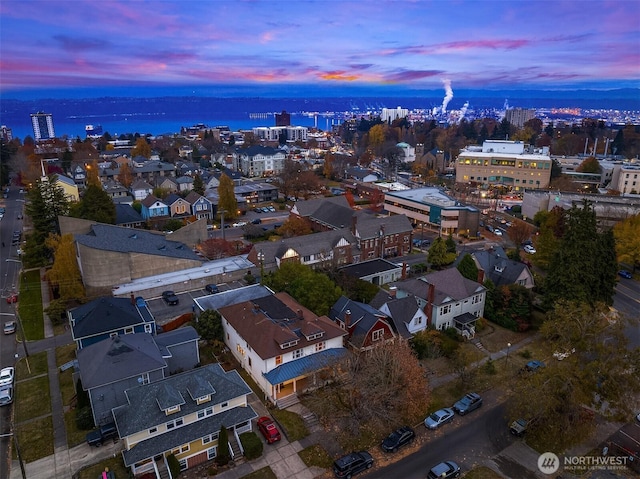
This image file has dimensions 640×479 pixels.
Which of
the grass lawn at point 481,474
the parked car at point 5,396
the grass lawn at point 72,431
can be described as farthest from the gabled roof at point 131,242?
the grass lawn at point 481,474

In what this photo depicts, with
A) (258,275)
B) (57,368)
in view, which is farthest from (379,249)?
(57,368)

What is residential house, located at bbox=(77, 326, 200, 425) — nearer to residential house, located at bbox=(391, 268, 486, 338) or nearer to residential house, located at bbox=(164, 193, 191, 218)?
residential house, located at bbox=(391, 268, 486, 338)

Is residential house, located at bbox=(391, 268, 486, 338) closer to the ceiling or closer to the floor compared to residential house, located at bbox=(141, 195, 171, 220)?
closer to the floor

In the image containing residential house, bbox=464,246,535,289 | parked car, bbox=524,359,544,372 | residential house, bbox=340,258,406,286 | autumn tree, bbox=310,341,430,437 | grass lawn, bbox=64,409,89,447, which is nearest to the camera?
autumn tree, bbox=310,341,430,437

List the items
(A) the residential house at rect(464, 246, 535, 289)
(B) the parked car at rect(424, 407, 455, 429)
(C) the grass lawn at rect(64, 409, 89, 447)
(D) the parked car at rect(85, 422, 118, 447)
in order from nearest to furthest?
(D) the parked car at rect(85, 422, 118, 447)
(C) the grass lawn at rect(64, 409, 89, 447)
(B) the parked car at rect(424, 407, 455, 429)
(A) the residential house at rect(464, 246, 535, 289)

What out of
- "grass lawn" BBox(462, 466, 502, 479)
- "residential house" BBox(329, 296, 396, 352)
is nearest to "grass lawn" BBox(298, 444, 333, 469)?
"grass lawn" BBox(462, 466, 502, 479)

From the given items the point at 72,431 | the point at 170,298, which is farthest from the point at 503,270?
the point at 72,431
